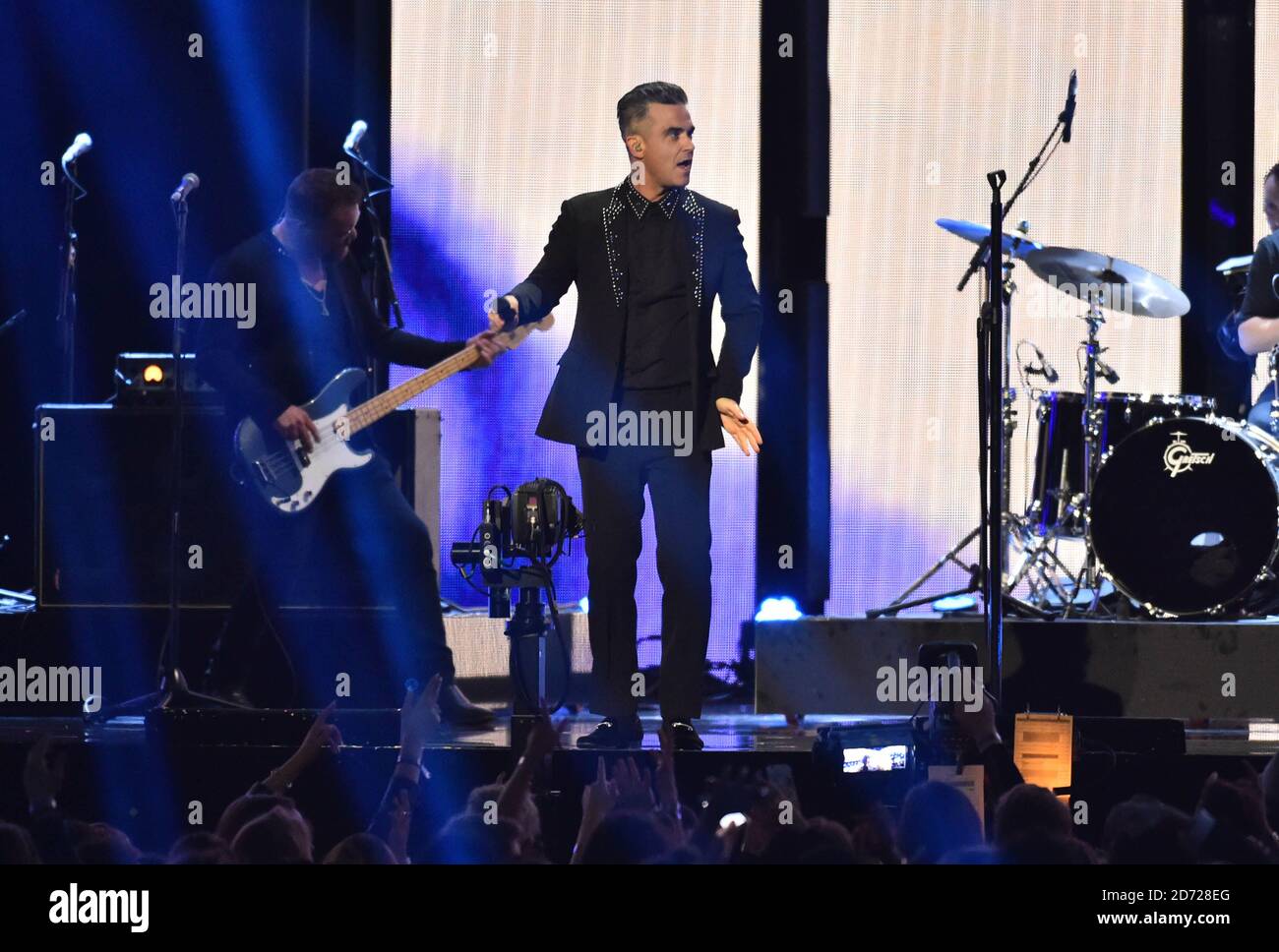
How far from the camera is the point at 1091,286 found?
6941 millimetres

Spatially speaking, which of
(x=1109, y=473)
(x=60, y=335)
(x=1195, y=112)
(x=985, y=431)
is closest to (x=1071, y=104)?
(x=985, y=431)

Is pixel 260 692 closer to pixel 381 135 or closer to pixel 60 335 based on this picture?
pixel 60 335

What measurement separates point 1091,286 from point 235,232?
341cm

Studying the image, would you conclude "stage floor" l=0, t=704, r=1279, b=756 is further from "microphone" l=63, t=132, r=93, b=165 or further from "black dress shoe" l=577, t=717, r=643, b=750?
"microphone" l=63, t=132, r=93, b=165

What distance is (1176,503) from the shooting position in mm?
6473

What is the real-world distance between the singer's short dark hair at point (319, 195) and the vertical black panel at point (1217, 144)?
3503 millimetres

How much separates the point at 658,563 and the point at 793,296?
2369mm

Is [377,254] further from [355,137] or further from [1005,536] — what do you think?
→ [1005,536]

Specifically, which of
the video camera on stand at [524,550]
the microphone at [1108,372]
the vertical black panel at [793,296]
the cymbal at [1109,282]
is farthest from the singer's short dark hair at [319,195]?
the microphone at [1108,372]

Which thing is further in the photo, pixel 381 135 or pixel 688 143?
pixel 381 135

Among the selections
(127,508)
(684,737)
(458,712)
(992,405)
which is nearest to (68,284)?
(127,508)

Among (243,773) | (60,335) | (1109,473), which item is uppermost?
(60,335)

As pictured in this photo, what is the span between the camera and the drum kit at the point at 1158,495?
21.0 ft
